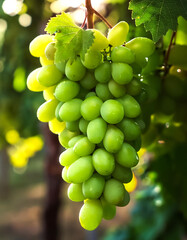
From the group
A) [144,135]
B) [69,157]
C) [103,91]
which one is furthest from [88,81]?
[144,135]

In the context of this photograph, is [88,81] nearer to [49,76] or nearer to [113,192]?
[49,76]

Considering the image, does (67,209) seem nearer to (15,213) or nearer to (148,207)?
(15,213)

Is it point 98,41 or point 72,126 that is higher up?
point 98,41

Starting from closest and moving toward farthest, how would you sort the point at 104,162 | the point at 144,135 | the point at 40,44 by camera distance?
the point at 104,162 < the point at 40,44 < the point at 144,135

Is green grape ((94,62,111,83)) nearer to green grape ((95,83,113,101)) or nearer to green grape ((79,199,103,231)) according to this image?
green grape ((95,83,113,101))

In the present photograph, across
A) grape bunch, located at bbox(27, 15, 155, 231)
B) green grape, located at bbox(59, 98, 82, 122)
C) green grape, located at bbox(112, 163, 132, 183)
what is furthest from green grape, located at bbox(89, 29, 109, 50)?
green grape, located at bbox(112, 163, 132, 183)
